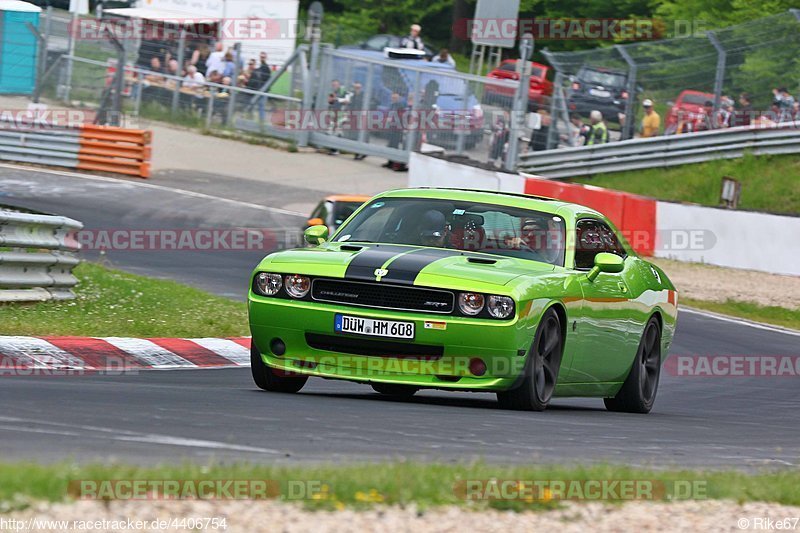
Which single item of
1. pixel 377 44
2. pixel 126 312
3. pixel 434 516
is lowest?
pixel 126 312

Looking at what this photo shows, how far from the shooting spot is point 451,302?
840 centimetres

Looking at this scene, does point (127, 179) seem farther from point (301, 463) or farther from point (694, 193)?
point (301, 463)

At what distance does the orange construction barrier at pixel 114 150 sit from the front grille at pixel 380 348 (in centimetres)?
2157

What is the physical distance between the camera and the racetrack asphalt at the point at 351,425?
612 cm

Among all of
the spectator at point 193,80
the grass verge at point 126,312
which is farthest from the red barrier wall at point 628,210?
the spectator at point 193,80

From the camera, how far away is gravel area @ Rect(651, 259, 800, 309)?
68.1 ft

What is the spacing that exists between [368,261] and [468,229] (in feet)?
3.32

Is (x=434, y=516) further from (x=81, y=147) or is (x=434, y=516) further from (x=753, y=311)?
(x=81, y=147)

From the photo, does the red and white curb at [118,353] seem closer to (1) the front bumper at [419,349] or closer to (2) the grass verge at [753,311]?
(1) the front bumper at [419,349]

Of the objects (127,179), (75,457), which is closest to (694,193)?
(127,179)

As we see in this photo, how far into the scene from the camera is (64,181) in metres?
27.5

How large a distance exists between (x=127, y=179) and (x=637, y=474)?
24022 millimetres

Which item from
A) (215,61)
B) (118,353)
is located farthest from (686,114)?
(118,353)

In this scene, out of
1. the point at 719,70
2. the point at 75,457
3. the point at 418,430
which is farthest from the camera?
the point at 719,70
